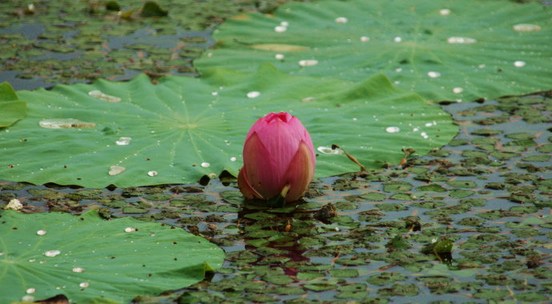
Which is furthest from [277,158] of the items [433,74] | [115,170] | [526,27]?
[526,27]

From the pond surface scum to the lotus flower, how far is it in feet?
0.25

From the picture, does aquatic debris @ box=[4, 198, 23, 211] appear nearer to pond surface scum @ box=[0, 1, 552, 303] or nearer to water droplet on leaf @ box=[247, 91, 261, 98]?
pond surface scum @ box=[0, 1, 552, 303]

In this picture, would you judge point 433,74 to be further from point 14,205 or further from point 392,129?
point 14,205

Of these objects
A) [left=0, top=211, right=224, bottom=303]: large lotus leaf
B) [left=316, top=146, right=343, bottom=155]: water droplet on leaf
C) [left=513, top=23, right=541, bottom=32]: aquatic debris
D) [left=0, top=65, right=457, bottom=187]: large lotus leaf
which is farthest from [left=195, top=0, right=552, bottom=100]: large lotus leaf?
[left=0, top=211, right=224, bottom=303]: large lotus leaf

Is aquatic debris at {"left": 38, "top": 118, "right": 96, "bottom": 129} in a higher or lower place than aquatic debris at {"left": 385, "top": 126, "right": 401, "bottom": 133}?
higher

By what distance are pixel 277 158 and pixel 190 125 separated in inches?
24.3

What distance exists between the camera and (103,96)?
4.26 m

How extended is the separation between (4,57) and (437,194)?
92.5 inches

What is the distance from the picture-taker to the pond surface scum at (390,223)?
9.45 feet

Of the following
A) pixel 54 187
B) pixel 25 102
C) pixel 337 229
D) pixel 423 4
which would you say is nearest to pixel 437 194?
pixel 337 229

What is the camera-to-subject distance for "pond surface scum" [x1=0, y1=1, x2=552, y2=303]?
288 centimetres

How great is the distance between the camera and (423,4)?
18.2 ft

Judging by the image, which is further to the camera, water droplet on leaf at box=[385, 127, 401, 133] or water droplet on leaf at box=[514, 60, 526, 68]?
water droplet on leaf at box=[514, 60, 526, 68]

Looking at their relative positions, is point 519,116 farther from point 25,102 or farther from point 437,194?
point 25,102
